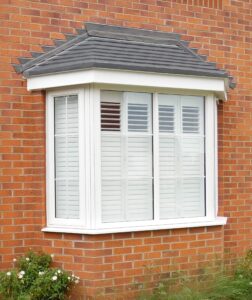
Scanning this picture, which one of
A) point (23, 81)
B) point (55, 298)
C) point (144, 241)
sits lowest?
point (55, 298)

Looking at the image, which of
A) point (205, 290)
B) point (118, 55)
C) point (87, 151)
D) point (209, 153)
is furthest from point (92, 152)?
point (205, 290)

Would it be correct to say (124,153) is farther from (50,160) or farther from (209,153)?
(209,153)

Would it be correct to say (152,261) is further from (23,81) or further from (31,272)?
(23,81)

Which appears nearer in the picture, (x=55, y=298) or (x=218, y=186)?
(x=55, y=298)

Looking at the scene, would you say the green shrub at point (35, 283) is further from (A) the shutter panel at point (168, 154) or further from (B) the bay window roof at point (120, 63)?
(B) the bay window roof at point (120, 63)

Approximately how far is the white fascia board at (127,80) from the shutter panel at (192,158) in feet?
1.07

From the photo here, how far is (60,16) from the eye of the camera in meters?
9.05

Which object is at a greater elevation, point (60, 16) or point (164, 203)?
point (60, 16)

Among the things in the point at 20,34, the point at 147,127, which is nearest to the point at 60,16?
the point at 20,34

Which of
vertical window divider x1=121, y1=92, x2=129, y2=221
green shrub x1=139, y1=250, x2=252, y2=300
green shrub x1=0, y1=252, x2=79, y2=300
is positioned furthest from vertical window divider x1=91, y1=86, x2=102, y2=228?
green shrub x1=139, y1=250, x2=252, y2=300

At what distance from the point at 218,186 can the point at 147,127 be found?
1912mm

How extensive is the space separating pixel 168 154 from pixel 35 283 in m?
2.33

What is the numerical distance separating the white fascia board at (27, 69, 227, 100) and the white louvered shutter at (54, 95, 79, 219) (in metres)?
0.30

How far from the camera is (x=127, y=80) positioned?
333 inches
